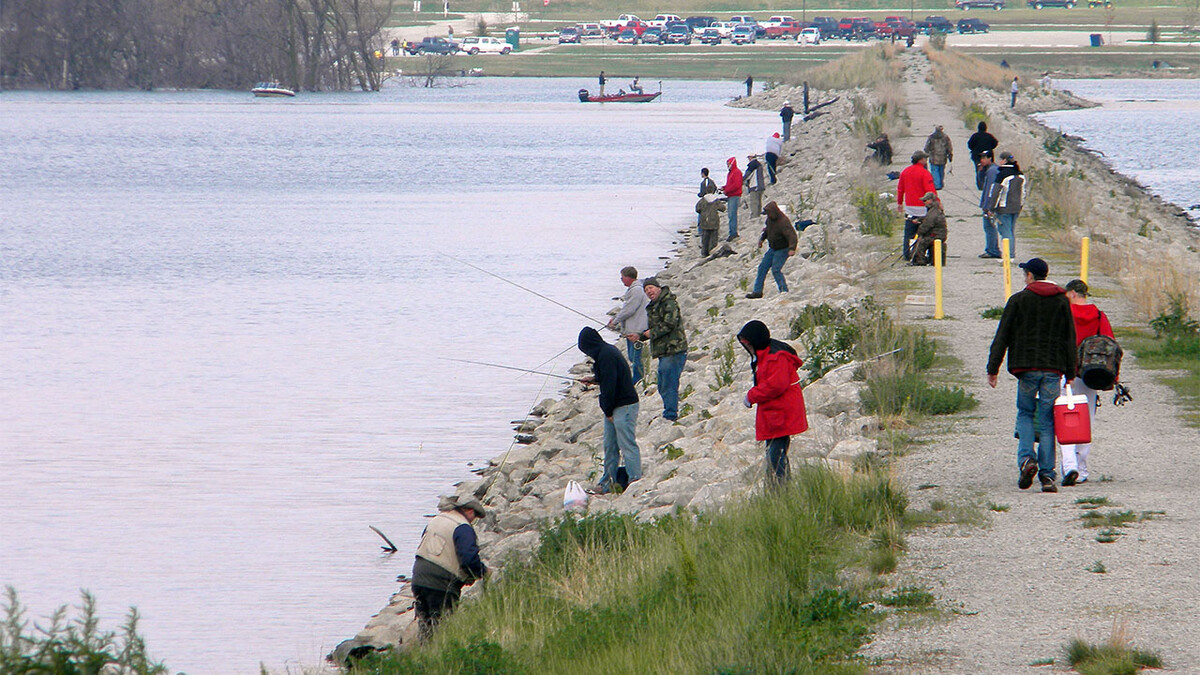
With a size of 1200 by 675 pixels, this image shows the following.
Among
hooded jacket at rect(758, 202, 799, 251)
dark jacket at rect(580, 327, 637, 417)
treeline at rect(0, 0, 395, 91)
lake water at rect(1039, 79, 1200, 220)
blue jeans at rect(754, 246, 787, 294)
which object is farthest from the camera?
treeline at rect(0, 0, 395, 91)

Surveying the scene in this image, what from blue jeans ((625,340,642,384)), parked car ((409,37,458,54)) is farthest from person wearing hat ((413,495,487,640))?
parked car ((409,37,458,54))

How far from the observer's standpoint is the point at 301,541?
14148 millimetres

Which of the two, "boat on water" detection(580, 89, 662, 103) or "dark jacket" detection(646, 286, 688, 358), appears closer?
"dark jacket" detection(646, 286, 688, 358)

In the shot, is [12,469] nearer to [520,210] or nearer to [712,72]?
[520,210]

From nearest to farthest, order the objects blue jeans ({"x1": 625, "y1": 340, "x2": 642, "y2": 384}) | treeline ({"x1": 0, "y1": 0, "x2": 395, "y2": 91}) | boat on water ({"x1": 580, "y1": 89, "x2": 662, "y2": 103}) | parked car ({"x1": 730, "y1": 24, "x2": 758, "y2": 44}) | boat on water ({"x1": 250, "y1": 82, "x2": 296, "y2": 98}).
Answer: blue jeans ({"x1": 625, "y1": 340, "x2": 642, "y2": 384}), boat on water ({"x1": 580, "y1": 89, "x2": 662, "y2": 103}), boat on water ({"x1": 250, "y1": 82, "x2": 296, "y2": 98}), treeline ({"x1": 0, "y1": 0, "x2": 395, "y2": 91}), parked car ({"x1": 730, "y1": 24, "x2": 758, "y2": 44})

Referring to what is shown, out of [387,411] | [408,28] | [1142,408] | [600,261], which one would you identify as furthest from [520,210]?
[408,28]

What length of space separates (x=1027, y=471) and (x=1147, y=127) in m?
66.6

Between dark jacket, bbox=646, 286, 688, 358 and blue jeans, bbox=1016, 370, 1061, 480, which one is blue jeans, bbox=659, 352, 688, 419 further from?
blue jeans, bbox=1016, 370, 1061, 480

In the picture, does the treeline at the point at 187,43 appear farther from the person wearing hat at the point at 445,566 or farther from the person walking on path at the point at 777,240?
the person wearing hat at the point at 445,566

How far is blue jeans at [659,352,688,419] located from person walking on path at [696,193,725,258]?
518 inches

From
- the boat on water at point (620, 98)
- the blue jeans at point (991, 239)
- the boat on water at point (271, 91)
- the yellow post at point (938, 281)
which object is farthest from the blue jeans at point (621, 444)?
the boat on water at point (271, 91)

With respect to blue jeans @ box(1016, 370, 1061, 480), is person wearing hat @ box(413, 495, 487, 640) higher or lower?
lower

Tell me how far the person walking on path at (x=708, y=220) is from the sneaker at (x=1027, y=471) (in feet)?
61.4

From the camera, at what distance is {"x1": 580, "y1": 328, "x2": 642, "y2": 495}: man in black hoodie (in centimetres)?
1243
